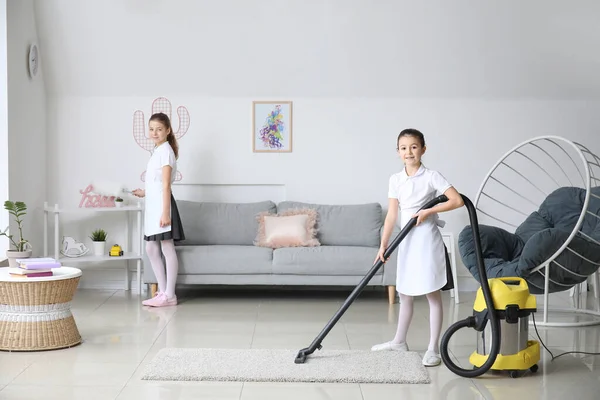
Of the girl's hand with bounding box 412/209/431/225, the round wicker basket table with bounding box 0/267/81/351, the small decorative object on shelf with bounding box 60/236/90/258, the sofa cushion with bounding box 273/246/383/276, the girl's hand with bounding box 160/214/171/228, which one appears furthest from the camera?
the small decorative object on shelf with bounding box 60/236/90/258

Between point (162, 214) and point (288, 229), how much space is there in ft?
3.23

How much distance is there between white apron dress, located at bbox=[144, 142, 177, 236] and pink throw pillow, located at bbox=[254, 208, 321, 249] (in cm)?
81

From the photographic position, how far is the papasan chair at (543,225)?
4504 mm

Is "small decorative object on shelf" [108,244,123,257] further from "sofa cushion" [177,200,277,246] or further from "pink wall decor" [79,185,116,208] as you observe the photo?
"sofa cushion" [177,200,277,246]

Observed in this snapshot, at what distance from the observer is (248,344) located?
13.4ft

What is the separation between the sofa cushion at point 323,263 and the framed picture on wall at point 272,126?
1.09 meters

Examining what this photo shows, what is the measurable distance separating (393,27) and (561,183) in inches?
75.4

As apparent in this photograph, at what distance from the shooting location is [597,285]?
531 cm

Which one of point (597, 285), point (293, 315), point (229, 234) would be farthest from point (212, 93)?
point (597, 285)

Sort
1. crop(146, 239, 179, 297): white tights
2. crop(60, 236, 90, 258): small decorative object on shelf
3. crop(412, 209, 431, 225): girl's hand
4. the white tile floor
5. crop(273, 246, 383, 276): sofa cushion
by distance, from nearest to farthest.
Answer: the white tile floor < crop(412, 209, 431, 225): girl's hand < crop(146, 239, 179, 297): white tights < crop(273, 246, 383, 276): sofa cushion < crop(60, 236, 90, 258): small decorative object on shelf

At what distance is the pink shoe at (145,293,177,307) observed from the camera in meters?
5.24

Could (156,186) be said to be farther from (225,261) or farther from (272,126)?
(272,126)

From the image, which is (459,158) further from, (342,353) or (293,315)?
(342,353)

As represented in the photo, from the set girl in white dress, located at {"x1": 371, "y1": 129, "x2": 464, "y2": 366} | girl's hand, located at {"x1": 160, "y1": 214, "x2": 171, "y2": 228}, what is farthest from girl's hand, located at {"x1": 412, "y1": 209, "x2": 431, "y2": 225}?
girl's hand, located at {"x1": 160, "y1": 214, "x2": 171, "y2": 228}
